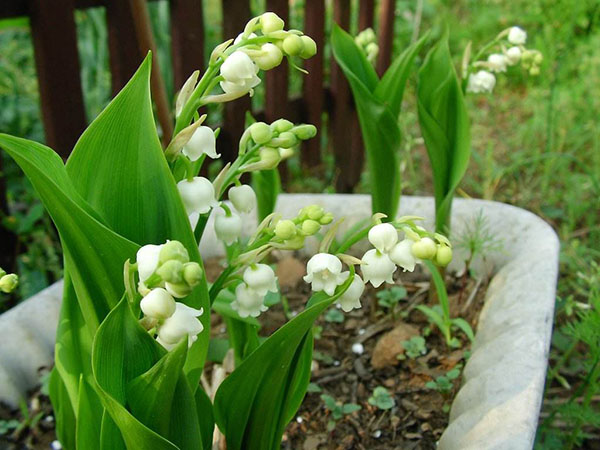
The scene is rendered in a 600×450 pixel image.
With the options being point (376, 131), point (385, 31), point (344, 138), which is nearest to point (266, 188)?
point (376, 131)

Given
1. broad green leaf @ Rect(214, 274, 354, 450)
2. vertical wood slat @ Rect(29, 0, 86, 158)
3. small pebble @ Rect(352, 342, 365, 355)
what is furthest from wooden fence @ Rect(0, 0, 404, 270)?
broad green leaf @ Rect(214, 274, 354, 450)

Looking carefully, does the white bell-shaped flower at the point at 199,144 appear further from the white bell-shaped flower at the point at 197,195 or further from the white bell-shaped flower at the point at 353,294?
the white bell-shaped flower at the point at 353,294

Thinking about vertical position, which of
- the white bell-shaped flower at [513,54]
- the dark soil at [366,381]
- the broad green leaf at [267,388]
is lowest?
the dark soil at [366,381]

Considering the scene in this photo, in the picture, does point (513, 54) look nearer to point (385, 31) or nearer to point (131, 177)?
point (131, 177)

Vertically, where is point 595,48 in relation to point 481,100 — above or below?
above

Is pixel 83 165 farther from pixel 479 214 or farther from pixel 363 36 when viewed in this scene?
pixel 479 214

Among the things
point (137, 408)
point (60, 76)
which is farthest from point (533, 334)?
point (60, 76)

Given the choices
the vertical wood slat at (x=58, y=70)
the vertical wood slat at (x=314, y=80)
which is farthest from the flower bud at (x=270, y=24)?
the vertical wood slat at (x=314, y=80)
